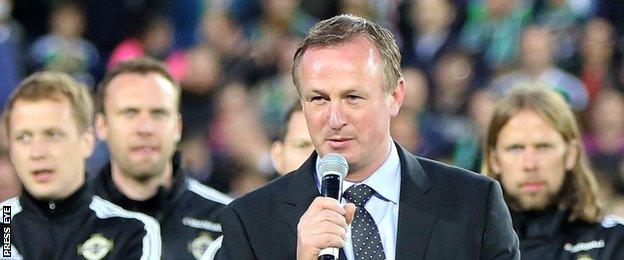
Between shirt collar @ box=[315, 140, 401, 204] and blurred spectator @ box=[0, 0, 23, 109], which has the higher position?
shirt collar @ box=[315, 140, 401, 204]

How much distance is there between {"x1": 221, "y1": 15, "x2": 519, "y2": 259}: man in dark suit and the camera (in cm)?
385

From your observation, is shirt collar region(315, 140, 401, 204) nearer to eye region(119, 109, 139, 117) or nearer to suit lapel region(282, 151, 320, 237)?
suit lapel region(282, 151, 320, 237)

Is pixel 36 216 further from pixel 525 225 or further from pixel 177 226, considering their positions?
pixel 525 225

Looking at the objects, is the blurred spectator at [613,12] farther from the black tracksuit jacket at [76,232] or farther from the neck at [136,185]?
the black tracksuit jacket at [76,232]

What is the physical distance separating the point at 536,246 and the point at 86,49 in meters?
5.53

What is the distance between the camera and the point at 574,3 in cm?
1009

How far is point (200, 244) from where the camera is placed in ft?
21.2

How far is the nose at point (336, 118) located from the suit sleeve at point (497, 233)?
1.60ft

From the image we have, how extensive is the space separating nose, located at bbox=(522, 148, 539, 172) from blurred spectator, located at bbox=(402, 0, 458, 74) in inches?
160

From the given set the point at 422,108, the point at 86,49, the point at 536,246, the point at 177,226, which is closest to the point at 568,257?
the point at 536,246

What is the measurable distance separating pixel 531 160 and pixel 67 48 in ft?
17.8

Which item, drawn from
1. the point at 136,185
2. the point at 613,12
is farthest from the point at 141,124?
the point at 613,12

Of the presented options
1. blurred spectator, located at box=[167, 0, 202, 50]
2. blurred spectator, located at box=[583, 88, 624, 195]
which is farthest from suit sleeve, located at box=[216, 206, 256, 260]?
blurred spectator, located at box=[167, 0, 202, 50]

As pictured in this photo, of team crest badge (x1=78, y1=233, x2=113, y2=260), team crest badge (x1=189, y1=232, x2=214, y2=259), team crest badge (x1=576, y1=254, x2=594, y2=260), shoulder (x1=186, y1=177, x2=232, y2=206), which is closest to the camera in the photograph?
team crest badge (x1=78, y1=233, x2=113, y2=260)
